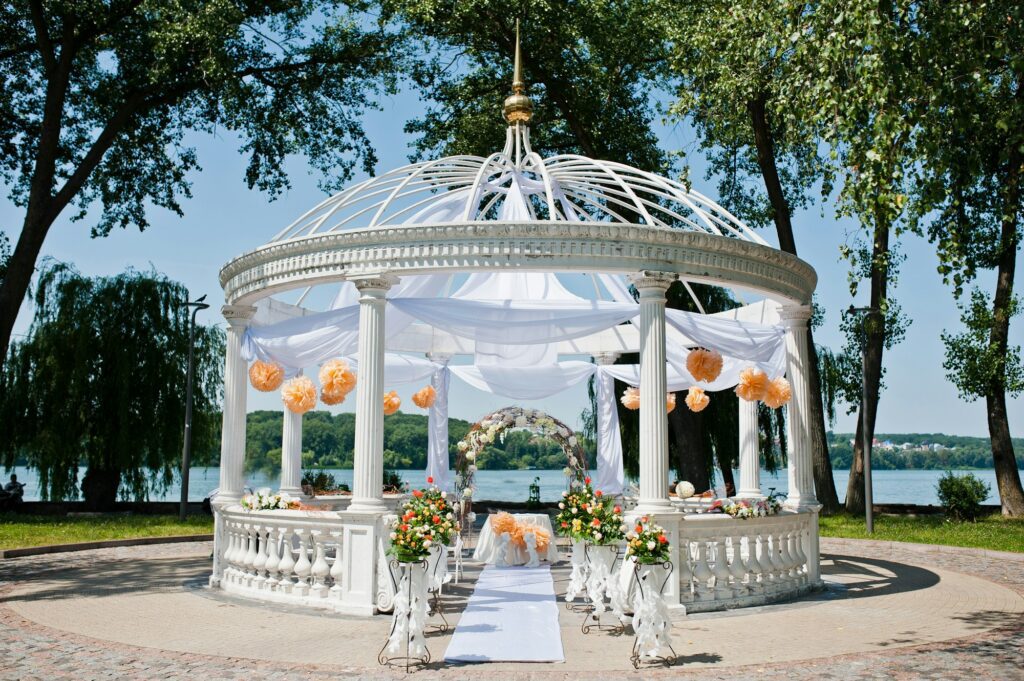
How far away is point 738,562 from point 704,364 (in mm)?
3131

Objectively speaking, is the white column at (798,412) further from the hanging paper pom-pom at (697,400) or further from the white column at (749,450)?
the hanging paper pom-pom at (697,400)

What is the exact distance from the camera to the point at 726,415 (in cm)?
2533

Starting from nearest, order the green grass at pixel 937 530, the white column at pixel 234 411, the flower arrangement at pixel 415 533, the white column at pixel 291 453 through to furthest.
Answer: the flower arrangement at pixel 415 533, the white column at pixel 234 411, the white column at pixel 291 453, the green grass at pixel 937 530

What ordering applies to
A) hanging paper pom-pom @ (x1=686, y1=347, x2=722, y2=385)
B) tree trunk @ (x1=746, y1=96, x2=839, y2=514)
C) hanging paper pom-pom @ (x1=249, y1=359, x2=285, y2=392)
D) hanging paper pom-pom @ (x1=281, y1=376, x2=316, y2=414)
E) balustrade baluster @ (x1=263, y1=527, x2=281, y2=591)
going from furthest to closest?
1. tree trunk @ (x1=746, y1=96, x2=839, y2=514)
2. hanging paper pom-pom @ (x1=281, y1=376, x2=316, y2=414)
3. hanging paper pom-pom @ (x1=686, y1=347, x2=722, y2=385)
4. hanging paper pom-pom @ (x1=249, y1=359, x2=285, y2=392)
5. balustrade baluster @ (x1=263, y1=527, x2=281, y2=591)

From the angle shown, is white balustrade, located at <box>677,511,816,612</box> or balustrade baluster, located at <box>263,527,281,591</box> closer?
white balustrade, located at <box>677,511,816,612</box>

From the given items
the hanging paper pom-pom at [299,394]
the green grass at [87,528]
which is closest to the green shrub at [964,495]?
the hanging paper pom-pom at [299,394]

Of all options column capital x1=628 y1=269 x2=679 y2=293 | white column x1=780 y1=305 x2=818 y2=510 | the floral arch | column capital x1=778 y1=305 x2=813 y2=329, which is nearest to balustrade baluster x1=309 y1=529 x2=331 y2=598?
column capital x1=628 y1=269 x2=679 y2=293

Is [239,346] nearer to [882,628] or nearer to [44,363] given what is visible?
[882,628]

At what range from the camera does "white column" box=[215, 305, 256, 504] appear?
40.0 ft

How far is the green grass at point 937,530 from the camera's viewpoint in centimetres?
1866

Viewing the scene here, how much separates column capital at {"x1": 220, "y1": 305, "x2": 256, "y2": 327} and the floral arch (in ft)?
14.4

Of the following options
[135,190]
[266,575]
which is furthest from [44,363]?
[266,575]

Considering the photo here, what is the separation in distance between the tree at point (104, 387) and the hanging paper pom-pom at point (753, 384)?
17.9 m

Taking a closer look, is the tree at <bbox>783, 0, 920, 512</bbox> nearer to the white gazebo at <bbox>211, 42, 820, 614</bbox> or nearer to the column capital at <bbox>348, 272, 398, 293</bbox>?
the white gazebo at <bbox>211, 42, 820, 614</bbox>
